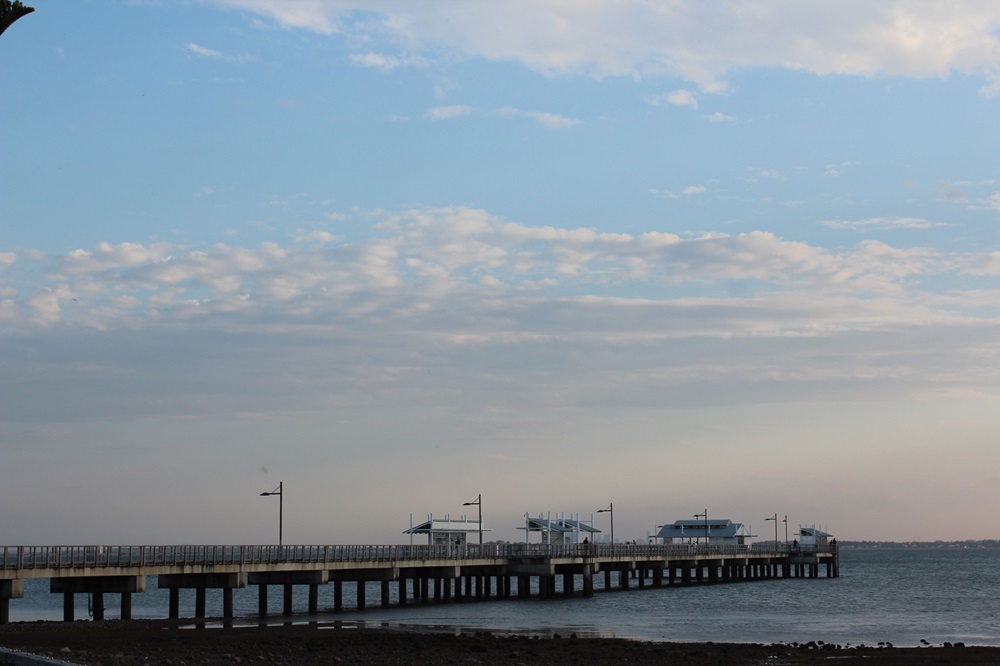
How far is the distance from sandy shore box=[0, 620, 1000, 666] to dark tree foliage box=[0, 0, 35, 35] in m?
14.3

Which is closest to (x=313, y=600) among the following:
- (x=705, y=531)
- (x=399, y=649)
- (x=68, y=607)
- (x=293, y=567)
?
(x=293, y=567)

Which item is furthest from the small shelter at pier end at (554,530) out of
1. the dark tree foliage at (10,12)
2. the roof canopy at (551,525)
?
the dark tree foliage at (10,12)

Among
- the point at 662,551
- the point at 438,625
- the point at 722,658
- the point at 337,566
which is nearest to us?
the point at 722,658

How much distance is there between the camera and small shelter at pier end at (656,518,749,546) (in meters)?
124

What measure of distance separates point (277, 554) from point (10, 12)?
3623cm

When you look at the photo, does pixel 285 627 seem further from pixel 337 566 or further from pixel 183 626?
pixel 337 566

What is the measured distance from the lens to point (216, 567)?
52875 millimetres

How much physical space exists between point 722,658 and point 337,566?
28.1m

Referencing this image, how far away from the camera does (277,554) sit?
57.5m

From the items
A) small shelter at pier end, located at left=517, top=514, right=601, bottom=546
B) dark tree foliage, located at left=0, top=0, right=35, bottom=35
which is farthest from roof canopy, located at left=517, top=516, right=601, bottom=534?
dark tree foliage, located at left=0, top=0, right=35, bottom=35

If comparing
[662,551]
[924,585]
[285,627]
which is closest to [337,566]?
[285,627]

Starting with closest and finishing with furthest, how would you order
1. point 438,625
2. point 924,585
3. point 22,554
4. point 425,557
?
point 22,554 → point 438,625 → point 425,557 → point 924,585

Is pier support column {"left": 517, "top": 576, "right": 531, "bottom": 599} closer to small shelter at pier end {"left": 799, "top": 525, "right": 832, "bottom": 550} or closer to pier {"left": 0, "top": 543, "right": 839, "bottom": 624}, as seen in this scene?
pier {"left": 0, "top": 543, "right": 839, "bottom": 624}

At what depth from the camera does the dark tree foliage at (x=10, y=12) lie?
25.4 m
